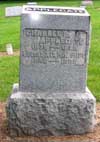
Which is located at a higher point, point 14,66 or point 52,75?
point 52,75

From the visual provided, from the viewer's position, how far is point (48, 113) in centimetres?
614

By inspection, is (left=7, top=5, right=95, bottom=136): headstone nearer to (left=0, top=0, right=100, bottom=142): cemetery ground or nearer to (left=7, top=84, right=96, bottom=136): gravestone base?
(left=7, top=84, right=96, bottom=136): gravestone base

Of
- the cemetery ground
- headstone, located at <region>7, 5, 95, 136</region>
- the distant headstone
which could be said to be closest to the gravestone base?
headstone, located at <region>7, 5, 95, 136</region>

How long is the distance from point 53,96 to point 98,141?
31.6 inches

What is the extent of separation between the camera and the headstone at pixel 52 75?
239 inches

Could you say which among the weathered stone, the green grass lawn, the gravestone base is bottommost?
the green grass lawn

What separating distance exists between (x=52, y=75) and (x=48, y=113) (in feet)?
1.64

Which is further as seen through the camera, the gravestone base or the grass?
the grass

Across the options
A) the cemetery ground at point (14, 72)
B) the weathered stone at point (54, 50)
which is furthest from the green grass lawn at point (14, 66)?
the weathered stone at point (54, 50)

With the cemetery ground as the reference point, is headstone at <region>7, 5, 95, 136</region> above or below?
above

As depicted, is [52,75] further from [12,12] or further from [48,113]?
[12,12]

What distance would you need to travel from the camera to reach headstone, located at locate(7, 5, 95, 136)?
19.9 ft

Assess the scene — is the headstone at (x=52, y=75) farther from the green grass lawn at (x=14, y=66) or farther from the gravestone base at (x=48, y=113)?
the green grass lawn at (x=14, y=66)

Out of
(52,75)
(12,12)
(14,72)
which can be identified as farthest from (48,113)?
(12,12)
